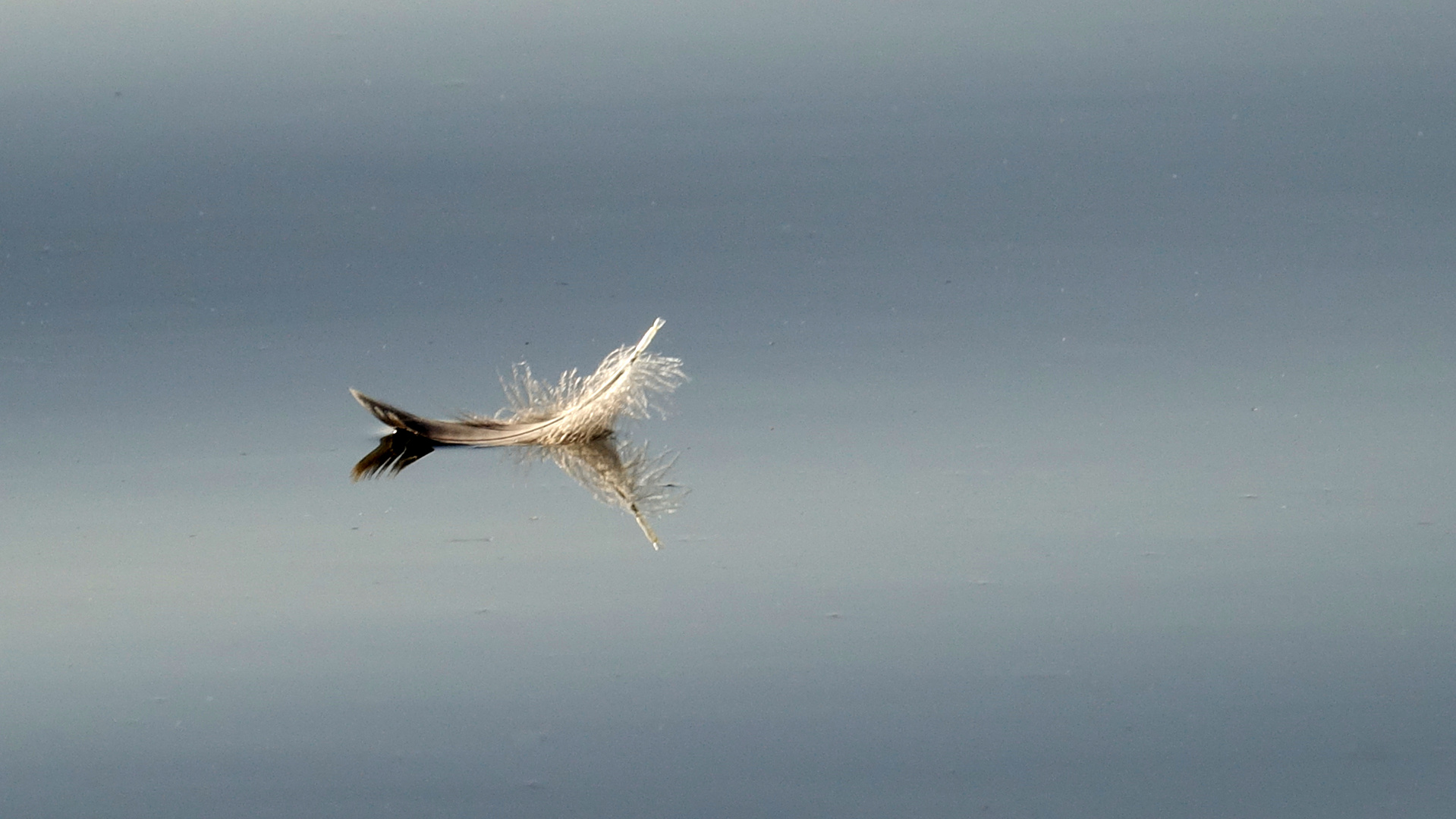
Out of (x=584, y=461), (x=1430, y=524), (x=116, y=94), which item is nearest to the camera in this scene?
(x=1430, y=524)

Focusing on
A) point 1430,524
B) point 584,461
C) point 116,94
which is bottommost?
point 1430,524

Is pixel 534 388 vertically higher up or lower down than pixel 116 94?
lower down

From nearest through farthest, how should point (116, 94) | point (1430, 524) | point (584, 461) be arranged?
1. point (1430, 524)
2. point (584, 461)
3. point (116, 94)

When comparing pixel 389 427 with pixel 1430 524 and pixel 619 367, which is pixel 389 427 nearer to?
pixel 619 367

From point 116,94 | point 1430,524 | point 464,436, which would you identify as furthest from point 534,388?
point 1430,524
